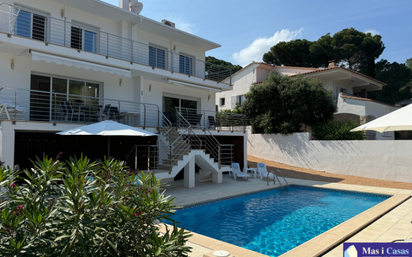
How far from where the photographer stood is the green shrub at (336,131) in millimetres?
19859

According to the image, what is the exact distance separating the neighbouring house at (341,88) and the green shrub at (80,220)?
21.5 metres

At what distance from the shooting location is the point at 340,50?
121 ft

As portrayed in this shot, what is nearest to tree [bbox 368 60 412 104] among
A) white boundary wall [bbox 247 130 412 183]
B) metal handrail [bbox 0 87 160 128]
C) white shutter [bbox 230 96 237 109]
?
white shutter [bbox 230 96 237 109]

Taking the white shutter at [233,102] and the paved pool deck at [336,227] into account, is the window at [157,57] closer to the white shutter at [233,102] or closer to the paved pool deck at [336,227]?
the paved pool deck at [336,227]

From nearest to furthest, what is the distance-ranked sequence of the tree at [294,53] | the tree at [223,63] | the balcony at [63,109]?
the balcony at [63,109]
the tree at [294,53]
the tree at [223,63]

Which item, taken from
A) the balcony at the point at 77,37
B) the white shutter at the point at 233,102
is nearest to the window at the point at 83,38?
the balcony at the point at 77,37

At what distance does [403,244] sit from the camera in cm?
241

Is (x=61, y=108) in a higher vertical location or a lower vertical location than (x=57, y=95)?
lower

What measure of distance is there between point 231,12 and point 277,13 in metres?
3.56

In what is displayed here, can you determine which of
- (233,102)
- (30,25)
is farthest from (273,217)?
(233,102)

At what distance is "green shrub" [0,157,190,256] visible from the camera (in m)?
2.73

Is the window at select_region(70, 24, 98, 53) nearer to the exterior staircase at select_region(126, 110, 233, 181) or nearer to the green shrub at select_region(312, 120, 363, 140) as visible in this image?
the exterior staircase at select_region(126, 110, 233, 181)

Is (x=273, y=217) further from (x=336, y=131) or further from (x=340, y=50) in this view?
(x=340, y=50)

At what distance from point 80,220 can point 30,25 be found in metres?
13.6
